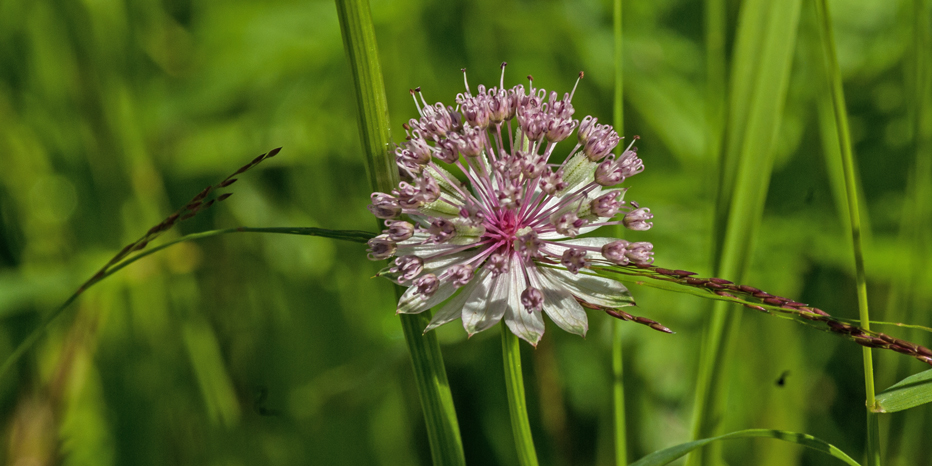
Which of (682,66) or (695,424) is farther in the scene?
(682,66)

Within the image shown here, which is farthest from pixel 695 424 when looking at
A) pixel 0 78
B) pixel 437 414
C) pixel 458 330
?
pixel 0 78

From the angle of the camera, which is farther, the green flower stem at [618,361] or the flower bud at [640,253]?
the green flower stem at [618,361]

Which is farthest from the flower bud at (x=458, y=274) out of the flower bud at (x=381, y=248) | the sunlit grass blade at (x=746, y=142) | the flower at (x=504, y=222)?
Answer: the sunlit grass blade at (x=746, y=142)

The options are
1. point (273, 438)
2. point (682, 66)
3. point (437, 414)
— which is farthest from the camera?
point (682, 66)

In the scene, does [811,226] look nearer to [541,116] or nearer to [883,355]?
[883,355]

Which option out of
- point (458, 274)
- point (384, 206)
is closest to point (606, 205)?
point (458, 274)

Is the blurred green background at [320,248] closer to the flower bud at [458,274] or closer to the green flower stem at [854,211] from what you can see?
the green flower stem at [854,211]

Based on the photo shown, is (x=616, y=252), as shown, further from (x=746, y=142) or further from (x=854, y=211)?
(x=746, y=142)
